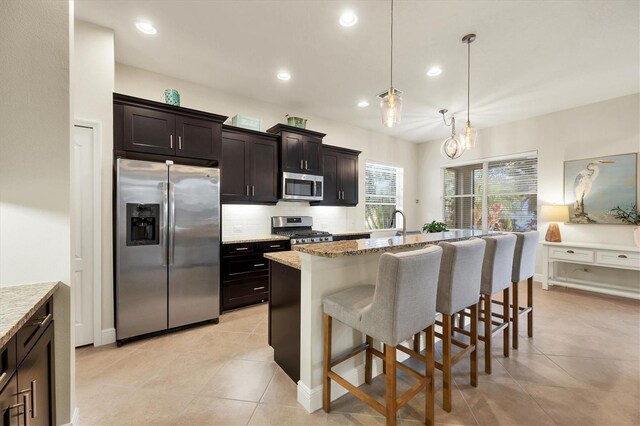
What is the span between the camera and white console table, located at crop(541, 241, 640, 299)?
3.75m

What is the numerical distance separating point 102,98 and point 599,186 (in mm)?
6821

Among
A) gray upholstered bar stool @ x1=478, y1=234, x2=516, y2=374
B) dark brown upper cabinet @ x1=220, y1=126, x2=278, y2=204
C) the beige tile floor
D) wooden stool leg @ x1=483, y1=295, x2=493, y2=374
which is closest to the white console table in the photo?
the beige tile floor

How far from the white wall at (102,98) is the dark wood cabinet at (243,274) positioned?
3.75 ft

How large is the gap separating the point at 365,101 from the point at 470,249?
127 inches

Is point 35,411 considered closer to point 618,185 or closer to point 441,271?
point 441,271

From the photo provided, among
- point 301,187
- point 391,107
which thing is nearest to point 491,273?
point 391,107

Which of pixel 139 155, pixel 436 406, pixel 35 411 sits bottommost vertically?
pixel 436 406

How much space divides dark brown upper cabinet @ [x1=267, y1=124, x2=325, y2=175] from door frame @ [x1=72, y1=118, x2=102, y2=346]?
2.19 meters

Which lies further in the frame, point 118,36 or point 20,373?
point 118,36

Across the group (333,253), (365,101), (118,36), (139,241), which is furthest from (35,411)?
(365,101)

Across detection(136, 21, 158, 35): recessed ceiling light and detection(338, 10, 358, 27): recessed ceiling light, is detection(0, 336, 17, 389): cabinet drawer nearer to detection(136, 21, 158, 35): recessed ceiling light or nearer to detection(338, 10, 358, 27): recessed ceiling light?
detection(136, 21, 158, 35): recessed ceiling light

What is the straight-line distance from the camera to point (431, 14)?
7.79ft

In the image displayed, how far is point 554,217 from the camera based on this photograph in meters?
4.36

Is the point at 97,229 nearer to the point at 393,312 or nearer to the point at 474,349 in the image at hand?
the point at 393,312
